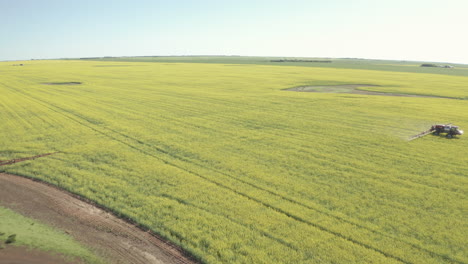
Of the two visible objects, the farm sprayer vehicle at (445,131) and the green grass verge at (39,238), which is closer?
the green grass verge at (39,238)

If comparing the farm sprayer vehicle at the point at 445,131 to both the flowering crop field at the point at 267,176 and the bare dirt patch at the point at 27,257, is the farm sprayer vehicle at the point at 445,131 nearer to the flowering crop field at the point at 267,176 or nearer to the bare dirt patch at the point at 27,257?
the flowering crop field at the point at 267,176

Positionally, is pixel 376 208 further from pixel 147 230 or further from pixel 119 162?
pixel 119 162

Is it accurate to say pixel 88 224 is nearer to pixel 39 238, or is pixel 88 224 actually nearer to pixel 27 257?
pixel 39 238

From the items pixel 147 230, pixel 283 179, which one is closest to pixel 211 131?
pixel 283 179

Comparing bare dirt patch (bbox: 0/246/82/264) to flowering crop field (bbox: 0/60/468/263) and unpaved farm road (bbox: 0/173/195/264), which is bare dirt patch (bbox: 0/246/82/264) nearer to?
unpaved farm road (bbox: 0/173/195/264)

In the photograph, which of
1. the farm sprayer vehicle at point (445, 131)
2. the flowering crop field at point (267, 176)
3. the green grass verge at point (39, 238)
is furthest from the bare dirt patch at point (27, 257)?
the farm sprayer vehicle at point (445, 131)

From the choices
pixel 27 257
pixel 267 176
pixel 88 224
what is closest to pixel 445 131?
pixel 267 176
